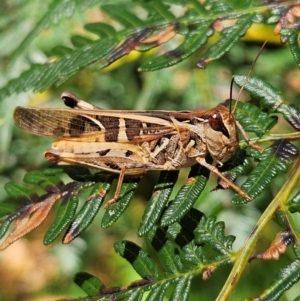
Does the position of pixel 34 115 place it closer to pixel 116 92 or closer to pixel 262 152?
pixel 262 152

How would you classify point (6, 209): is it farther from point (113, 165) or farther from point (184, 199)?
point (184, 199)

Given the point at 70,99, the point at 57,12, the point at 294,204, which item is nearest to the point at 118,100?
the point at 57,12

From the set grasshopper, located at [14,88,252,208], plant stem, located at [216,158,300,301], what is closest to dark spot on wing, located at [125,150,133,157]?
grasshopper, located at [14,88,252,208]

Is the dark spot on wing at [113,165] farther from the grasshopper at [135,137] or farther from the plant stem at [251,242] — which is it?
the plant stem at [251,242]

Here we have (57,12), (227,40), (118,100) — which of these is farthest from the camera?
(118,100)

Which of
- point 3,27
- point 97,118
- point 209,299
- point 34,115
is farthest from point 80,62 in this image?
point 209,299

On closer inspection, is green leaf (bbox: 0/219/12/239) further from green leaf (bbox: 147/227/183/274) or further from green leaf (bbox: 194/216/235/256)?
green leaf (bbox: 194/216/235/256)
